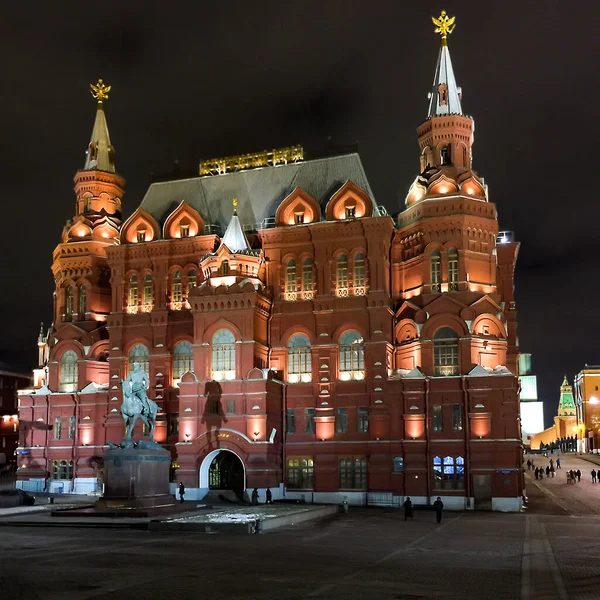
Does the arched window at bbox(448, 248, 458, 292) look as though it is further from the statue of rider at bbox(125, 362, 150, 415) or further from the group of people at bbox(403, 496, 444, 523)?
the statue of rider at bbox(125, 362, 150, 415)

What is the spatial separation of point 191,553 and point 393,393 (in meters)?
29.9

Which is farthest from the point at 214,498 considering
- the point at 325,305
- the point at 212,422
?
the point at 325,305

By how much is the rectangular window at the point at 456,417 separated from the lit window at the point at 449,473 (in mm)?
1985

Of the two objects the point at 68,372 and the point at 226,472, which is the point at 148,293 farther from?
the point at 226,472

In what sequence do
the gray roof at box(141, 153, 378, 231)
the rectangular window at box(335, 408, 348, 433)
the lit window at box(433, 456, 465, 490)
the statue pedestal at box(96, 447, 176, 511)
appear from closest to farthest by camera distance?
the statue pedestal at box(96, 447, 176, 511)
the lit window at box(433, 456, 465, 490)
the rectangular window at box(335, 408, 348, 433)
the gray roof at box(141, 153, 378, 231)

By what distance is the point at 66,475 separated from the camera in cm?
6581

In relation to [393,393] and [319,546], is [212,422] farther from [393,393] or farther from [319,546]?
[319,546]

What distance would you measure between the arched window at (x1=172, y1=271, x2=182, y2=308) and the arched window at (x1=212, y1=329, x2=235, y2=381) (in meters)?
7.06

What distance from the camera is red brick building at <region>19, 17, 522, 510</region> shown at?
182 feet

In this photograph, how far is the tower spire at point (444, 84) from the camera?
64125 millimetres

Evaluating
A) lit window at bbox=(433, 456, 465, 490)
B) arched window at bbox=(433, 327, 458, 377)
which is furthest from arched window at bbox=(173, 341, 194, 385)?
lit window at bbox=(433, 456, 465, 490)

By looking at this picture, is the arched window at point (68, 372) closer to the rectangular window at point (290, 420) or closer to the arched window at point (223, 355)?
the arched window at point (223, 355)

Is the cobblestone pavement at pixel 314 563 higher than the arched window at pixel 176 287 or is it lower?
lower

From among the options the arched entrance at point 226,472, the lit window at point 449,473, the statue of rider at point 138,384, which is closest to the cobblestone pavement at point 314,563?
the statue of rider at point 138,384
